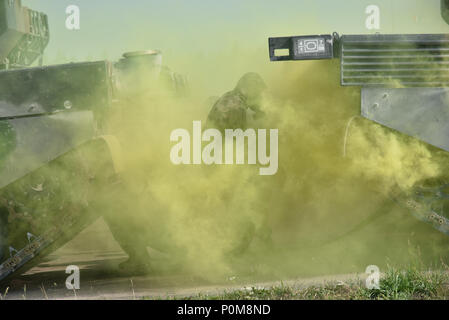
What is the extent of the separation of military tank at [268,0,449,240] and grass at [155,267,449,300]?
53.3 inches

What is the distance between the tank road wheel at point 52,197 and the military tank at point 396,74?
238cm

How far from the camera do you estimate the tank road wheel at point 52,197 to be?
7598 mm

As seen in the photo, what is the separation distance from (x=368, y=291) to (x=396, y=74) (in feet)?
8.31

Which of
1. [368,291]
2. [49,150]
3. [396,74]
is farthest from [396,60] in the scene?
[49,150]

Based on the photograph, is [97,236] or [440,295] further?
[97,236]

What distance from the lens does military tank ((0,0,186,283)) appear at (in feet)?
24.8

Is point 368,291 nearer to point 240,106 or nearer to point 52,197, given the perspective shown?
point 240,106

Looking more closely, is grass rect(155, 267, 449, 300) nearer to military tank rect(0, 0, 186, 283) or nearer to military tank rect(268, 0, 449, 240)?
military tank rect(268, 0, 449, 240)

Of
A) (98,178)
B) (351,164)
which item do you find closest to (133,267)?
(98,178)

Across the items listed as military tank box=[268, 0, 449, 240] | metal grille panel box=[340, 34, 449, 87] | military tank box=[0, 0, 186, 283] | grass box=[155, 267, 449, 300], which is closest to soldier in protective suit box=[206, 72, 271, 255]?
military tank box=[268, 0, 449, 240]

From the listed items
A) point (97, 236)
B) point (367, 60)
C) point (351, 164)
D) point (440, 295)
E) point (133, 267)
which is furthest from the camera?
point (97, 236)

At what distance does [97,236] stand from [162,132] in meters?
4.82

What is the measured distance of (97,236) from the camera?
12352mm
